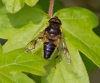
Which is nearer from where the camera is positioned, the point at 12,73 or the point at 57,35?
the point at 12,73

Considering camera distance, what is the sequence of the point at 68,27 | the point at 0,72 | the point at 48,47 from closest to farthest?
1. the point at 0,72
2. the point at 48,47
3. the point at 68,27

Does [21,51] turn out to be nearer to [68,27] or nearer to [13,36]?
[13,36]

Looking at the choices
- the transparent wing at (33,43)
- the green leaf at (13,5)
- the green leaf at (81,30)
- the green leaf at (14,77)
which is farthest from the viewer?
the green leaf at (81,30)

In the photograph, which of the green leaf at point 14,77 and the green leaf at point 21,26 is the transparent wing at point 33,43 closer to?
the green leaf at point 21,26

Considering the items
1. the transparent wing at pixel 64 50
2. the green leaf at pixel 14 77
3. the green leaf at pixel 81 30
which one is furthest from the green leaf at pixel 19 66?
the green leaf at pixel 81 30

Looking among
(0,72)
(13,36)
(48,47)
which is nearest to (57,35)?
(48,47)

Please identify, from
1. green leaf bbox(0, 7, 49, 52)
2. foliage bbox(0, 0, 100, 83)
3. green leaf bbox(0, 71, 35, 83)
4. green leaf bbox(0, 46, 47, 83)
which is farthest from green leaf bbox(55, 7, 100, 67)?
green leaf bbox(0, 71, 35, 83)

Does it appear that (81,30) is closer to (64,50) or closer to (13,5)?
(64,50)
